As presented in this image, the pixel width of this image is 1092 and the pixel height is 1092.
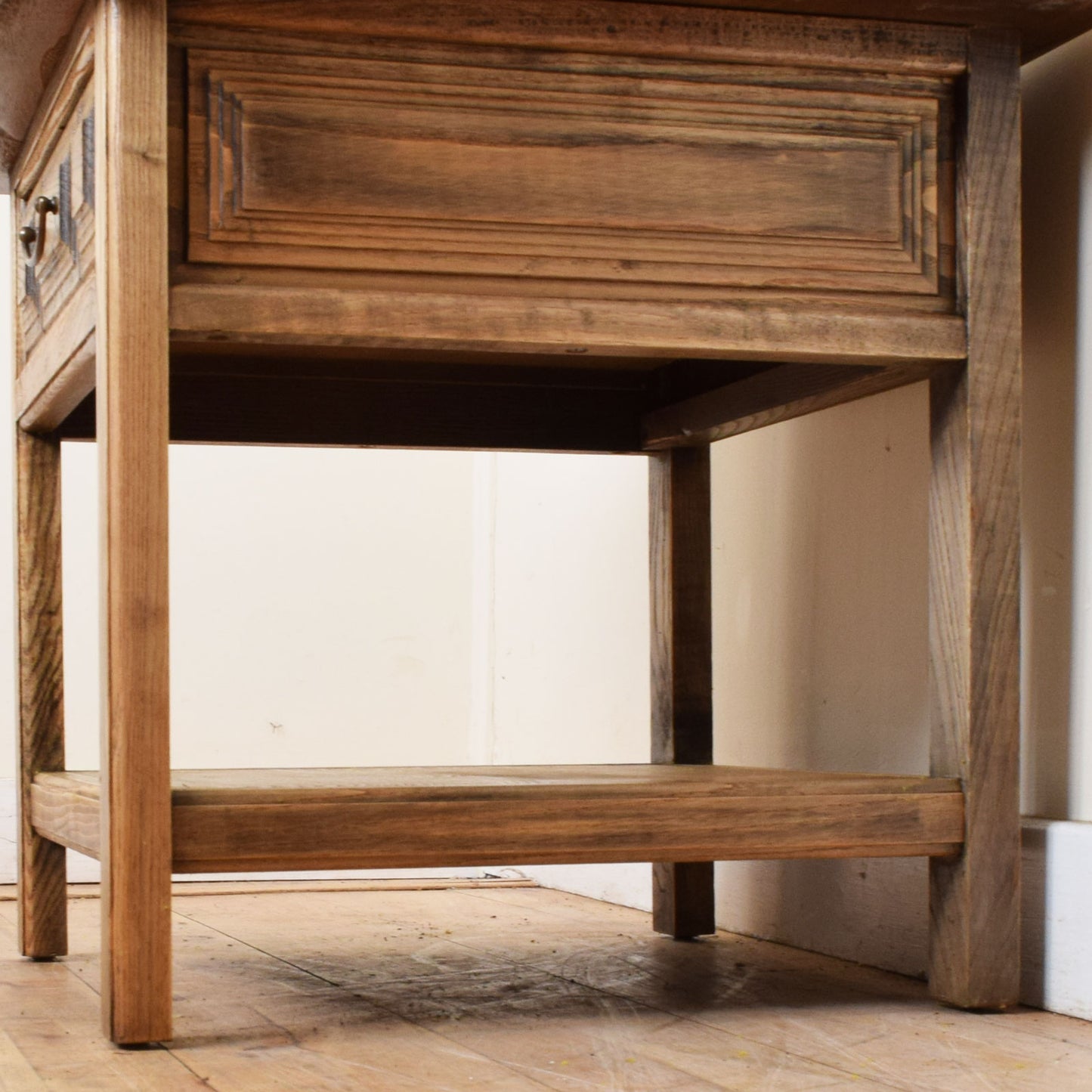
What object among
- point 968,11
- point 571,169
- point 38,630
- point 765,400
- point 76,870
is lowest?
point 76,870

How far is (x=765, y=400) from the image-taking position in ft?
4.44

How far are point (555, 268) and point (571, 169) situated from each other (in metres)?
0.07

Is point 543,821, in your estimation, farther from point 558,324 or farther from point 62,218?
point 62,218

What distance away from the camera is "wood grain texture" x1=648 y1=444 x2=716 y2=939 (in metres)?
1.58

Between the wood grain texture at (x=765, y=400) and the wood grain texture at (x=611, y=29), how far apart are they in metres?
0.23

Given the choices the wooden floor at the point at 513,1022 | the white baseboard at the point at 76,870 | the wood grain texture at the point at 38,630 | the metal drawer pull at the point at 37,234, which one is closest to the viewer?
the wooden floor at the point at 513,1022

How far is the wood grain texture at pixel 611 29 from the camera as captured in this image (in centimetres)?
104

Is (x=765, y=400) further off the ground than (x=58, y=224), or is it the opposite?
(x=58, y=224)

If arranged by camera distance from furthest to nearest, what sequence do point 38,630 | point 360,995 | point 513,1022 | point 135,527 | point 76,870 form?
point 76,870 → point 38,630 → point 360,995 → point 513,1022 → point 135,527

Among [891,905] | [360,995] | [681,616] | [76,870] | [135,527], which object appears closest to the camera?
[135,527]

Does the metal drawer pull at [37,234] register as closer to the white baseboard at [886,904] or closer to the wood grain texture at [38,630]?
the wood grain texture at [38,630]

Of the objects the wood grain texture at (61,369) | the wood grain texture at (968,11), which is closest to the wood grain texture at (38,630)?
the wood grain texture at (61,369)

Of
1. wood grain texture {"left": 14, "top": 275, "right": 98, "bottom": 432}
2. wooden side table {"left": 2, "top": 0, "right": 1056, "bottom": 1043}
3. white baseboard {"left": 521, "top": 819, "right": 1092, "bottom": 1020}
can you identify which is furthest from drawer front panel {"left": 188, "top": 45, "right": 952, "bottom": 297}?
white baseboard {"left": 521, "top": 819, "right": 1092, "bottom": 1020}

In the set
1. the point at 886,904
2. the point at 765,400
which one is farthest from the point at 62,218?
the point at 886,904
